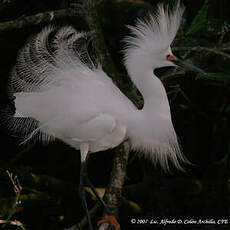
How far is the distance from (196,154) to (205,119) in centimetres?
34

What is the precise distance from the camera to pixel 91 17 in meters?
2.43

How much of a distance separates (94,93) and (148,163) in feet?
3.37

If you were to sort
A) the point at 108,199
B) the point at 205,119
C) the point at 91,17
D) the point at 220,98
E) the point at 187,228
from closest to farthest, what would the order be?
the point at 108,199
the point at 91,17
the point at 187,228
the point at 220,98
the point at 205,119

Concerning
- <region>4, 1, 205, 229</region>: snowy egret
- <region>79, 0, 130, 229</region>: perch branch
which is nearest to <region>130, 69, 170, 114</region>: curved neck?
<region>4, 1, 205, 229</region>: snowy egret

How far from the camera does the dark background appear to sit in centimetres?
247

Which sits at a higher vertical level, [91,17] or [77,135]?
[91,17]

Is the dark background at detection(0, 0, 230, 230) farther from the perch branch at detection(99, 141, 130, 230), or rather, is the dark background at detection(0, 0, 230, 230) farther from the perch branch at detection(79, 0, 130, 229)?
the perch branch at detection(99, 141, 130, 230)

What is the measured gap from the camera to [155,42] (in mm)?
2123

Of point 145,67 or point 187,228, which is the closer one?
point 145,67

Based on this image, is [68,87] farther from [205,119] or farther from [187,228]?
[205,119]

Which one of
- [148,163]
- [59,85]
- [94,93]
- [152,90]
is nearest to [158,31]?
[152,90]

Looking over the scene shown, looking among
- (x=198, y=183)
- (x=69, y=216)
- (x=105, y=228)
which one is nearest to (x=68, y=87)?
(x=105, y=228)

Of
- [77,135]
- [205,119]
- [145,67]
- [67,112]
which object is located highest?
[145,67]

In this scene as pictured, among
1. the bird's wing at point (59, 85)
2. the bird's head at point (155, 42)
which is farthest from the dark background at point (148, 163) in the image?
the bird's wing at point (59, 85)
